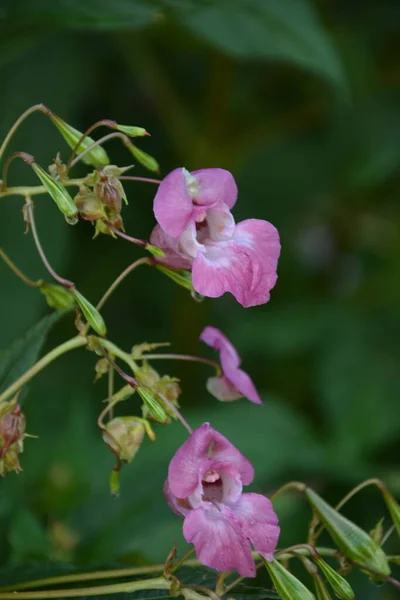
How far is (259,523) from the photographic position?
48 cm

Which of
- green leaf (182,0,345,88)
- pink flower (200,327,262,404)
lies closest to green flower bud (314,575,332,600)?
pink flower (200,327,262,404)

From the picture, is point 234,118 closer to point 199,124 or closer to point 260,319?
point 199,124

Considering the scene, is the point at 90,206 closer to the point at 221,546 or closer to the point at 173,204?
the point at 173,204

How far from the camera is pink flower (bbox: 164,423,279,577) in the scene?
48cm

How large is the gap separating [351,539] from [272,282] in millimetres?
147

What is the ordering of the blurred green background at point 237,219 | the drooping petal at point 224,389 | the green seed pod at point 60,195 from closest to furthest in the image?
the green seed pod at point 60,195
the drooping petal at point 224,389
the blurred green background at point 237,219

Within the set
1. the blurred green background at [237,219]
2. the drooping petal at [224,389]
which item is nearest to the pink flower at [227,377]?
the drooping petal at [224,389]

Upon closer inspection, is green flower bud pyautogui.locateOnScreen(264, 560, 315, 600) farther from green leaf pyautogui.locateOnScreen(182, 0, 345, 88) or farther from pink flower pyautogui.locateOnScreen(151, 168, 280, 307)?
green leaf pyautogui.locateOnScreen(182, 0, 345, 88)

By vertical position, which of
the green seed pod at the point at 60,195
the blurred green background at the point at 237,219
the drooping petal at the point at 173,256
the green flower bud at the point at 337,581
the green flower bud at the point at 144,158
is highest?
the green flower bud at the point at 144,158

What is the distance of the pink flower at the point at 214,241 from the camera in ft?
1.64

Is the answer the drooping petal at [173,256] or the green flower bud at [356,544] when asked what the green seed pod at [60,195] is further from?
the green flower bud at [356,544]

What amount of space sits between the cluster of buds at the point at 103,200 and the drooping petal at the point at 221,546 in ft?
0.52

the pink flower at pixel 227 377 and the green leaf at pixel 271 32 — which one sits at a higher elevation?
the green leaf at pixel 271 32

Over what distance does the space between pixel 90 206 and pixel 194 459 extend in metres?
0.14
